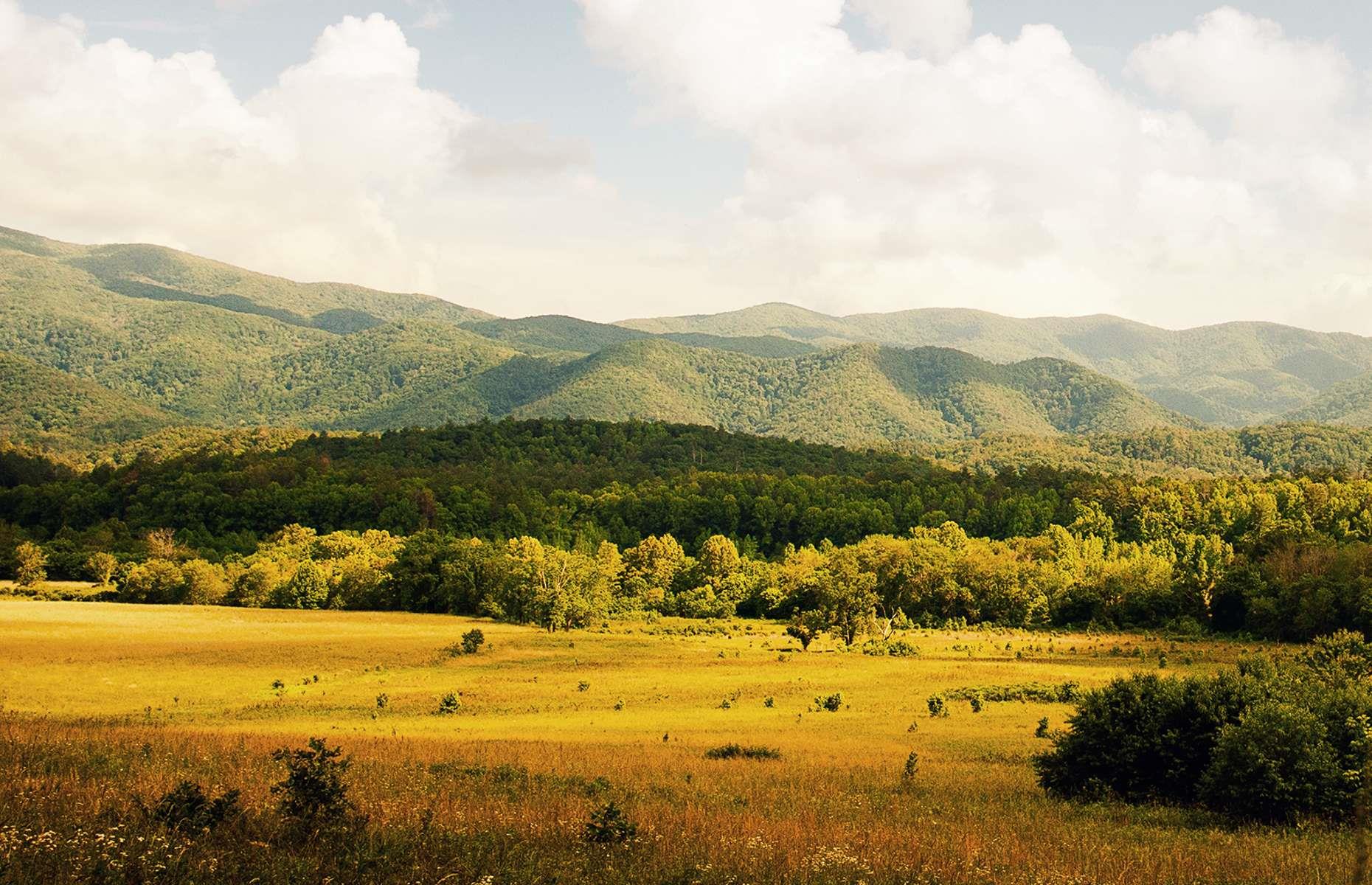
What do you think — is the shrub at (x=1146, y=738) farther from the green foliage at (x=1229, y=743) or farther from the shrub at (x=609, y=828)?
the shrub at (x=609, y=828)

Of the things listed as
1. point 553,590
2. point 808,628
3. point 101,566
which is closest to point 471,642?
point 553,590

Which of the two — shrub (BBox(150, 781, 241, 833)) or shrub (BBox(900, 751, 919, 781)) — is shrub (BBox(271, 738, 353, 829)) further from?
shrub (BBox(900, 751, 919, 781))

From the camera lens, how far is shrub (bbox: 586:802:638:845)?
13.7 meters

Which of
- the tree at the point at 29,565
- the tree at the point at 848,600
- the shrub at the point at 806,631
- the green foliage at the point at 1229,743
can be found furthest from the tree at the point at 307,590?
the green foliage at the point at 1229,743

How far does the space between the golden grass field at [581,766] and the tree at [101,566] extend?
34.3 metres

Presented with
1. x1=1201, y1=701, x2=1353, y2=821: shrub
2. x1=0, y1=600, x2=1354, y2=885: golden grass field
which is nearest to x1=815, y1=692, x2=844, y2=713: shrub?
x1=0, y1=600, x2=1354, y2=885: golden grass field

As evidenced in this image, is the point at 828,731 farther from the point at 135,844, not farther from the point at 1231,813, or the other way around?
the point at 135,844

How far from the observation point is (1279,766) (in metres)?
19.5

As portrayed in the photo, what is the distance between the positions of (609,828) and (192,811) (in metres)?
5.67

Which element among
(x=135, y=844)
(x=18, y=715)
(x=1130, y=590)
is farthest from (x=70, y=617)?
(x=1130, y=590)

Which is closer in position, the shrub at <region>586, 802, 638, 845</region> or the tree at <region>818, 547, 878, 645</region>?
the shrub at <region>586, 802, 638, 845</region>

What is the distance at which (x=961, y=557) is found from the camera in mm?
110438

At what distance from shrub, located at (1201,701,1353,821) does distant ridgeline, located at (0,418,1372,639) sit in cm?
6517

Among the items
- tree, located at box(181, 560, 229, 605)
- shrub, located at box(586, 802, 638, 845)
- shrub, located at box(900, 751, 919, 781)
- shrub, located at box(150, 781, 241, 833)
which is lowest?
tree, located at box(181, 560, 229, 605)
